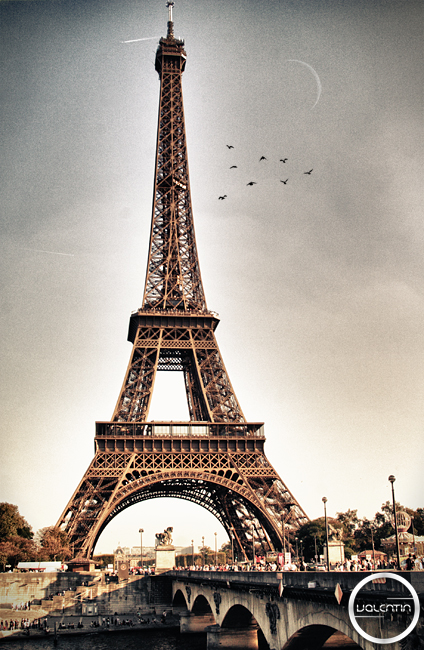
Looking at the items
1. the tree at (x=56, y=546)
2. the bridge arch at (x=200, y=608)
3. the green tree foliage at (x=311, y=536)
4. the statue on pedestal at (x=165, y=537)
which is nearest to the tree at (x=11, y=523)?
the tree at (x=56, y=546)

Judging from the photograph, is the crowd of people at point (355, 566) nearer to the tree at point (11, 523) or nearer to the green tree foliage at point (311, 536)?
the green tree foliage at point (311, 536)

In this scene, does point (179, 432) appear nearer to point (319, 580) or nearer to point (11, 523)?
point (11, 523)

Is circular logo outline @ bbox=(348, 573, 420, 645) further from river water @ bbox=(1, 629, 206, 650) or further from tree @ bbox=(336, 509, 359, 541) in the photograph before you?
tree @ bbox=(336, 509, 359, 541)

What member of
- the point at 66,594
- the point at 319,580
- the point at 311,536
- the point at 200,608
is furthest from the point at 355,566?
the point at 66,594

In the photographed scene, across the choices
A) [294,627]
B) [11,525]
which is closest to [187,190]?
[11,525]

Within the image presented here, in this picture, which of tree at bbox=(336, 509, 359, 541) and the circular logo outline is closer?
the circular logo outline

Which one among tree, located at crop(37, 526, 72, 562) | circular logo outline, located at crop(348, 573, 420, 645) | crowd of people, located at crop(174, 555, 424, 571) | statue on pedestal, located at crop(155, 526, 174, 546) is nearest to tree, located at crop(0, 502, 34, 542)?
tree, located at crop(37, 526, 72, 562)
